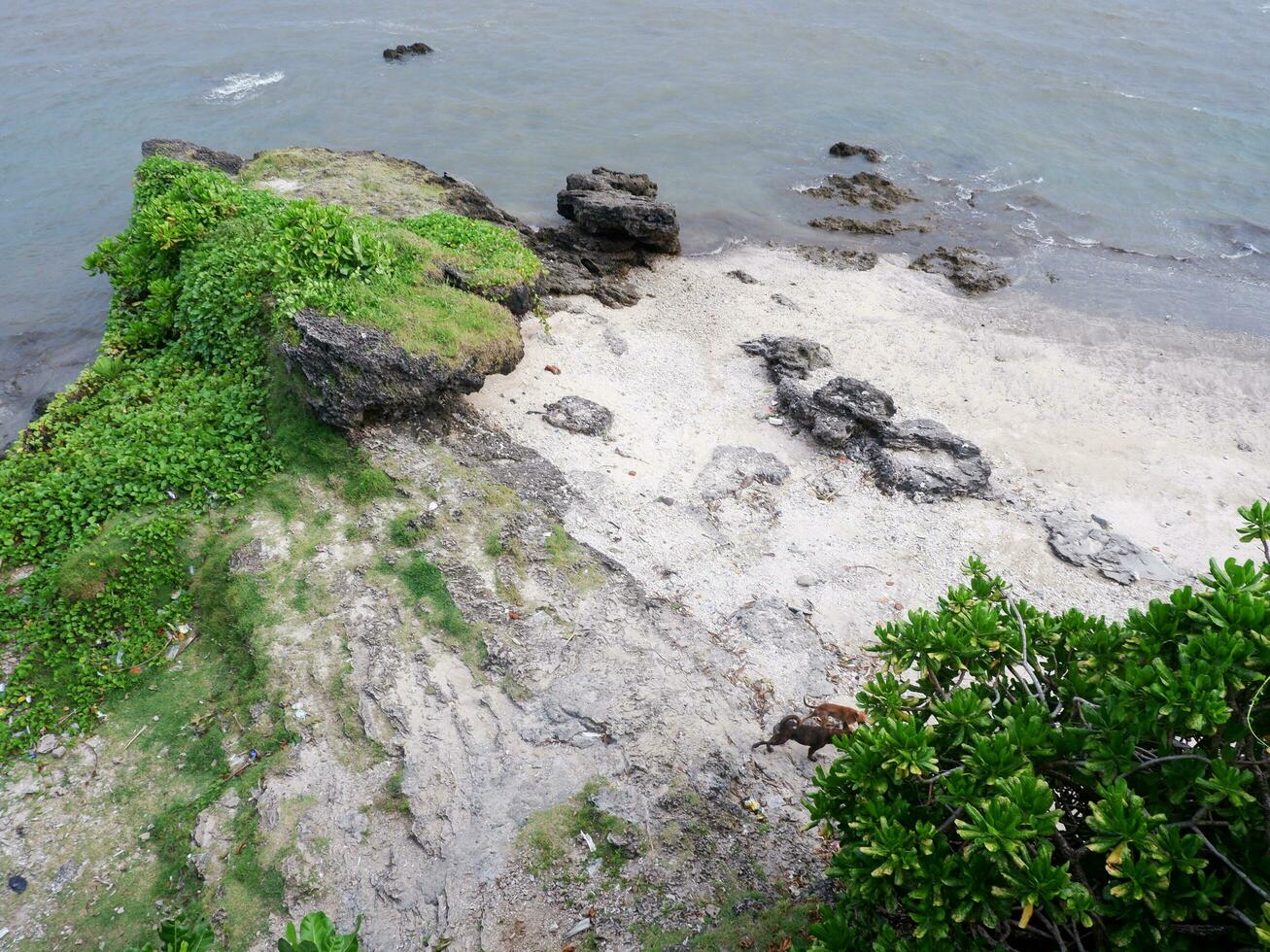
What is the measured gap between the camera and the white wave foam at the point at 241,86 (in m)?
26.1

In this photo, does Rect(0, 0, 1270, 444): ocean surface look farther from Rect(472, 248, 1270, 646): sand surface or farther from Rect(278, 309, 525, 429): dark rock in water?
Rect(278, 309, 525, 429): dark rock in water

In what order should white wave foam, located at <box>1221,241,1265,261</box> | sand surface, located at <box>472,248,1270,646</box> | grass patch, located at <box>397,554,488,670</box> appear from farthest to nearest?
white wave foam, located at <box>1221,241,1265,261</box>, sand surface, located at <box>472,248,1270,646</box>, grass patch, located at <box>397,554,488,670</box>

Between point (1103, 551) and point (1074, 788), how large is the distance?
8.05 meters

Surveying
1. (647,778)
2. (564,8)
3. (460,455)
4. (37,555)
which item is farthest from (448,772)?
(564,8)

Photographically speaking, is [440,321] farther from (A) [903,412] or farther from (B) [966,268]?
(B) [966,268]

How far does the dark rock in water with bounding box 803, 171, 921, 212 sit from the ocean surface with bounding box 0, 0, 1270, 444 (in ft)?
1.87

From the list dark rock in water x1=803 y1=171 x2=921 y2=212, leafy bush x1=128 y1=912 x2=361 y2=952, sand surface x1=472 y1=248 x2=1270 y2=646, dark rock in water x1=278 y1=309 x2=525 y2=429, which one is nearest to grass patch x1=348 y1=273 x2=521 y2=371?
dark rock in water x1=278 y1=309 x2=525 y2=429

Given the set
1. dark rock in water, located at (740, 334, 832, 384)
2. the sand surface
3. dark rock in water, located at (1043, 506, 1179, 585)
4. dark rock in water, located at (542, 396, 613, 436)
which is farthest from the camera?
dark rock in water, located at (740, 334, 832, 384)

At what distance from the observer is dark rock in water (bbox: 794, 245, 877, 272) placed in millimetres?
19812

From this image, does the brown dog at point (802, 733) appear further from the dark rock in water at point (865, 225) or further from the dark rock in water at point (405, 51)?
the dark rock in water at point (405, 51)

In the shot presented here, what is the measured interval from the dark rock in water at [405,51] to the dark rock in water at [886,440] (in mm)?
22483

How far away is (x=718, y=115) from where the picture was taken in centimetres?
2655

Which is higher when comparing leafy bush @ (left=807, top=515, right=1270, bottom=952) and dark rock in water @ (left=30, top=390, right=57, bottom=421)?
leafy bush @ (left=807, top=515, right=1270, bottom=952)

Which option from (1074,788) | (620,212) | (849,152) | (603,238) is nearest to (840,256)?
(620,212)
